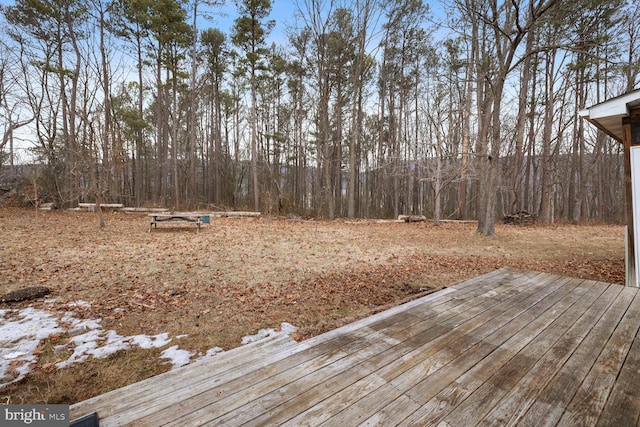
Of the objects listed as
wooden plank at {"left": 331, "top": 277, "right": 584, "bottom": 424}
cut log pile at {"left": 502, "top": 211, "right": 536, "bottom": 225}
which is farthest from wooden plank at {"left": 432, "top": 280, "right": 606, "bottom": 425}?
cut log pile at {"left": 502, "top": 211, "right": 536, "bottom": 225}

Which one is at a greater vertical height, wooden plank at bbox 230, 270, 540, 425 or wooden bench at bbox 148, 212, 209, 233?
wooden bench at bbox 148, 212, 209, 233

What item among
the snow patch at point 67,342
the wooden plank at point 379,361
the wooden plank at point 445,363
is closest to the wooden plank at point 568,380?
the wooden plank at point 445,363

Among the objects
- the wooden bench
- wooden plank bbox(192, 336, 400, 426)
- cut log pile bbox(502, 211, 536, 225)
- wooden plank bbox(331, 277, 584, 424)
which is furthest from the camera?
cut log pile bbox(502, 211, 536, 225)

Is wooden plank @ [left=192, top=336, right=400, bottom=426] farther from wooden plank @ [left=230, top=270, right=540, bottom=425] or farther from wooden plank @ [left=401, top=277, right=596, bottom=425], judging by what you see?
wooden plank @ [left=401, top=277, right=596, bottom=425]

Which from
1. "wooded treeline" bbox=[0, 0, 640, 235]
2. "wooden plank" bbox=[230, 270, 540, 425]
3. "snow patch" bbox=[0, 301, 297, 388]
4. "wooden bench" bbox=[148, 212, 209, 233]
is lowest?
"snow patch" bbox=[0, 301, 297, 388]

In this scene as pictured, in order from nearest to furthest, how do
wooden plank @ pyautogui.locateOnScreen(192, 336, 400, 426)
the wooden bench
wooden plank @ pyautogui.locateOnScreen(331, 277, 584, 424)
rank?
wooden plank @ pyautogui.locateOnScreen(192, 336, 400, 426) < wooden plank @ pyautogui.locateOnScreen(331, 277, 584, 424) < the wooden bench

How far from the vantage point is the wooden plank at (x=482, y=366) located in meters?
1.42

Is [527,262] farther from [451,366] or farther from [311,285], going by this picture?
[451,366]

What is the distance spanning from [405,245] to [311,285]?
442 centimetres

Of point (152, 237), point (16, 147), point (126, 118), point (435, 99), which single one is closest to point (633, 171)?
point (152, 237)

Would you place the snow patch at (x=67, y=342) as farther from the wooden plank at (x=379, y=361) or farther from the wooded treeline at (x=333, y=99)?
the wooded treeline at (x=333, y=99)

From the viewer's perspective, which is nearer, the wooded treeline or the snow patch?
the snow patch

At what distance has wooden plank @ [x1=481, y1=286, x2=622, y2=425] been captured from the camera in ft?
4.47

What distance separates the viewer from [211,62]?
711 inches
